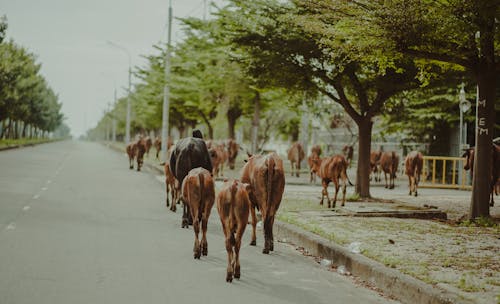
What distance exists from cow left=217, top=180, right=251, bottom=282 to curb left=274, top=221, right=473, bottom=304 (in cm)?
161

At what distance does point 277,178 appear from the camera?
28.6 ft

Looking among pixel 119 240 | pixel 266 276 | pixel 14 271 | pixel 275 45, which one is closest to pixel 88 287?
pixel 14 271

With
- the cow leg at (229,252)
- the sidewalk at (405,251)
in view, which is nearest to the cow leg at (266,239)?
the sidewalk at (405,251)

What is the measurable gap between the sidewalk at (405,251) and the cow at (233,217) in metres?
1.67

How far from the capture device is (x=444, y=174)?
77.2 ft

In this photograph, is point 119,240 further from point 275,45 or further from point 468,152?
point 468,152

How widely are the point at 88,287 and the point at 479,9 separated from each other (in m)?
7.84

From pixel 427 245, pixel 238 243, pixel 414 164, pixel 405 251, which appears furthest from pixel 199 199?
pixel 414 164

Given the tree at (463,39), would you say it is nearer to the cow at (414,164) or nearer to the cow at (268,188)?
the cow at (268,188)

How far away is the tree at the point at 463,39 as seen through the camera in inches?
396

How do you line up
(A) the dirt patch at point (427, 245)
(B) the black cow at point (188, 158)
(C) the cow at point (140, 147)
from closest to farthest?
(A) the dirt patch at point (427, 245)
(B) the black cow at point (188, 158)
(C) the cow at point (140, 147)

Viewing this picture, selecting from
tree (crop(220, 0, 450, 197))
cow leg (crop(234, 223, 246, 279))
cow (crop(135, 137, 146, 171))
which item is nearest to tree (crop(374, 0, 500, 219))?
tree (crop(220, 0, 450, 197))

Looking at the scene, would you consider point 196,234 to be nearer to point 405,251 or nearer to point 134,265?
point 134,265

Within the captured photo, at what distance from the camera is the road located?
617 centimetres
